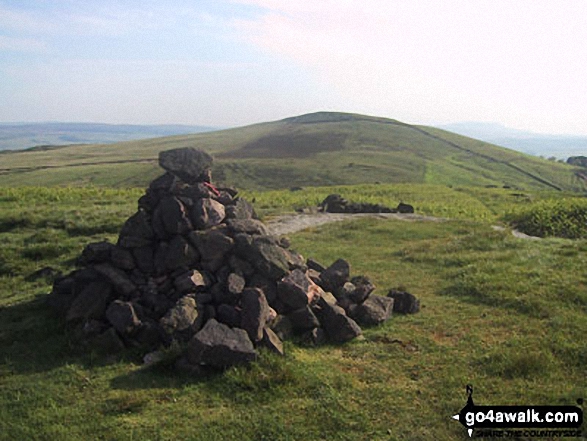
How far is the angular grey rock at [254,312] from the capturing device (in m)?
12.6

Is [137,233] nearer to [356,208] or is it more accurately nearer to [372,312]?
[372,312]

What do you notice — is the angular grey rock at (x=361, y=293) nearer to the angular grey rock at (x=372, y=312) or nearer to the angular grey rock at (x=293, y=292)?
the angular grey rock at (x=372, y=312)

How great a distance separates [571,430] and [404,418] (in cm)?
326

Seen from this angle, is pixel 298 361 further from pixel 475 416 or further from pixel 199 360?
pixel 475 416

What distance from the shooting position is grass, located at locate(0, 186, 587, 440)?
9.57m

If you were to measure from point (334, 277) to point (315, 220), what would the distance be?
69.6ft

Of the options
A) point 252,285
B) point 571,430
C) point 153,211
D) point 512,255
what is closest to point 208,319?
point 252,285

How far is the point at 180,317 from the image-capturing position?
13008 mm

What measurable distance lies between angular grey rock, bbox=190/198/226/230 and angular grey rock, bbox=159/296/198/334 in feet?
12.0

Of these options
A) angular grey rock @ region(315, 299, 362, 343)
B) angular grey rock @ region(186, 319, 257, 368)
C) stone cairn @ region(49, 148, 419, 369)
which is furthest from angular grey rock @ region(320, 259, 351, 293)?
angular grey rock @ region(186, 319, 257, 368)

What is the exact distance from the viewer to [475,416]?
968 cm

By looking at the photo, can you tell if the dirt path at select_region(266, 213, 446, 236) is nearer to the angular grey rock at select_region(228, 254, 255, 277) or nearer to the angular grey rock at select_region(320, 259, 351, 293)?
the angular grey rock at select_region(320, 259, 351, 293)

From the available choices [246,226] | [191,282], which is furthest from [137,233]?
[246,226]

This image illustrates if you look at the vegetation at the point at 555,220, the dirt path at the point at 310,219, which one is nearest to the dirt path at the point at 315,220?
the dirt path at the point at 310,219
